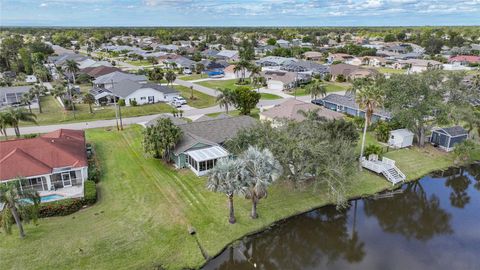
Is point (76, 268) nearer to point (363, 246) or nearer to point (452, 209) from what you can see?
point (363, 246)

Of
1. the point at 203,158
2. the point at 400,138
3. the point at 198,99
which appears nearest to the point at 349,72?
the point at 198,99

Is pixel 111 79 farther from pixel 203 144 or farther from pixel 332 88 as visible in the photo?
pixel 332 88

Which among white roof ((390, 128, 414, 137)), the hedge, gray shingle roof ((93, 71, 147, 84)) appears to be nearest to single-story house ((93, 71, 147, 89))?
gray shingle roof ((93, 71, 147, 84))

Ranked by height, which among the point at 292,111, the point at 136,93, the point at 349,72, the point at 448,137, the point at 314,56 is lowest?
the point at 448,137

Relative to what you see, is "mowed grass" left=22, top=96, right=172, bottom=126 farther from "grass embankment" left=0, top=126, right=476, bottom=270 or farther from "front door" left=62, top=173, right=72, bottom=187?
"front door" left=62, top=173, right=72, bottom=187

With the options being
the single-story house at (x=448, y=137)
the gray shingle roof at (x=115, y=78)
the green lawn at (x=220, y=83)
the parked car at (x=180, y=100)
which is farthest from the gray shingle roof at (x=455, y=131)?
the gray shingle roof at (x=115, y=78)
